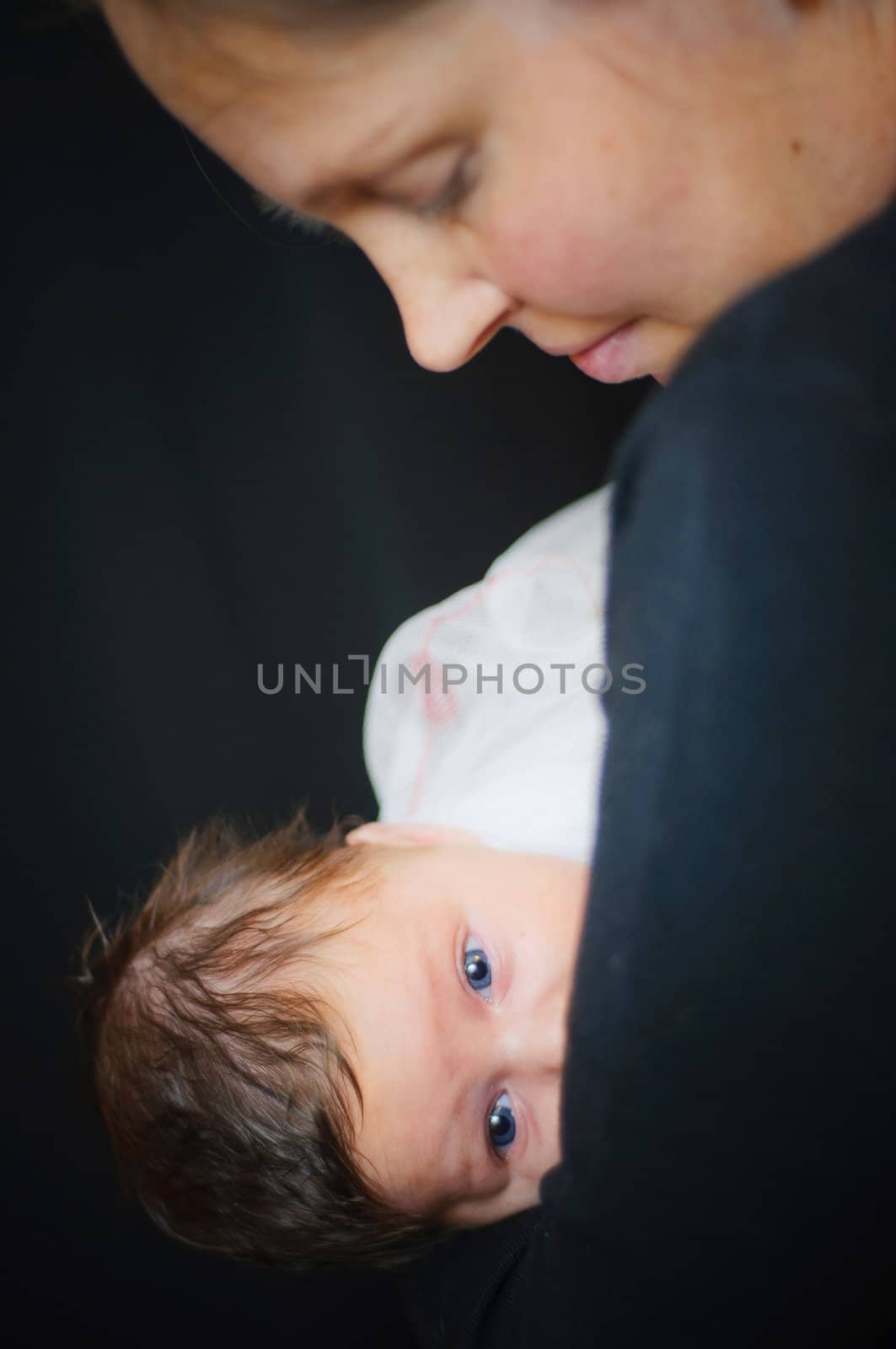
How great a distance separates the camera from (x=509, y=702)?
1007 mm

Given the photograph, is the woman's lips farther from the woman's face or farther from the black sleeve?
the black sleeve

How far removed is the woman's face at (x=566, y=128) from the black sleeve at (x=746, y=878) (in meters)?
0.17

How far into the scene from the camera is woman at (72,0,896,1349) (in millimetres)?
338

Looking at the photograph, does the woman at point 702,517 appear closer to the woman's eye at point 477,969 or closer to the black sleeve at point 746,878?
the black sleeve at point 746,878

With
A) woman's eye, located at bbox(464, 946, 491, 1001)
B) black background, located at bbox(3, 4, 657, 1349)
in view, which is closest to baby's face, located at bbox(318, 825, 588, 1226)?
woman's eye, located at bbox(464, 946, 491, 1001)

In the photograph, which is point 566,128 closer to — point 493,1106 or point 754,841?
point 754,841

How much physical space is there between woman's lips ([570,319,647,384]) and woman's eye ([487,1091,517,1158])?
0.57 m

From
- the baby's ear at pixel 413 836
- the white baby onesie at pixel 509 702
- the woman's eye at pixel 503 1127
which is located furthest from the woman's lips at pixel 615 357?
the woman's eye at pixel 503 1127

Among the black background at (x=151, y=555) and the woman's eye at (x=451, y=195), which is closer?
the woman's eye at (x=451, y=195)

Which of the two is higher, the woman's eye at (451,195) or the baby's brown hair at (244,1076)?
the woman's eye at (451,195)

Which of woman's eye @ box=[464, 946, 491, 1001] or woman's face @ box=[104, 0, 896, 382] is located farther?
woman's eye @ box=[464, 946, 491, 1001]

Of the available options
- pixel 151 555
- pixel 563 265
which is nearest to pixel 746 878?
pixel 563 265

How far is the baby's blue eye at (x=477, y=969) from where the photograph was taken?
83cm

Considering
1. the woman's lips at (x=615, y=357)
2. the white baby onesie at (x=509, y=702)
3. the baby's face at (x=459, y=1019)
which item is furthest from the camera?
the white baby onesie at (x=509, y=702)
